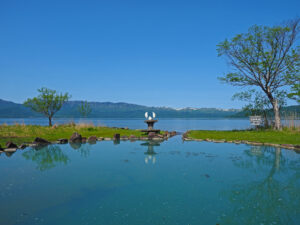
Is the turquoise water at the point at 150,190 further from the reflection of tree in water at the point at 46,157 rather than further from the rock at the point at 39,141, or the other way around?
the rock at the point at 39,141

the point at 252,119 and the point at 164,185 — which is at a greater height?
the point at 252,119

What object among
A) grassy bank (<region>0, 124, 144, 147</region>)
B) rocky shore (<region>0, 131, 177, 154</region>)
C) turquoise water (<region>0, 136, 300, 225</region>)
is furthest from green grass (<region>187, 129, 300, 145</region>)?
grassy bank (<region>0, 124, 144, 147</region>)

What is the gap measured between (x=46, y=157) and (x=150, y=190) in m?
7.98

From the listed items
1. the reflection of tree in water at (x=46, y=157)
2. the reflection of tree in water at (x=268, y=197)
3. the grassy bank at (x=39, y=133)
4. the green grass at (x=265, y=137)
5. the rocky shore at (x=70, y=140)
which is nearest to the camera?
the reflection of tree in water at (x=268, y=197)

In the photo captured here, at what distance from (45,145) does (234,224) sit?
49.0ft

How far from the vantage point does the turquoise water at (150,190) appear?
483cm

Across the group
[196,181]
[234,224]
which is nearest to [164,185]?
[196,181]

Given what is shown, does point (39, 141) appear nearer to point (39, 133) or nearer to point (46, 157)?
point (46, 157)

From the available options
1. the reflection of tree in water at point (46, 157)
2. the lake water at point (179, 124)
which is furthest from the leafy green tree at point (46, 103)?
the reflection of tree in water at point (46, 157)

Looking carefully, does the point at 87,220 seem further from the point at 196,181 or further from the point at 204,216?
the point at 196,181

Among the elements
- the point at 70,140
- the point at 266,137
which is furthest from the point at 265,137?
the point at 70,140

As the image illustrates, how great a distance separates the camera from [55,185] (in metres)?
7.12

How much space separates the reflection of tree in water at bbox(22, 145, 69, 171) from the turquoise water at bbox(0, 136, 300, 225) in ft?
0.16

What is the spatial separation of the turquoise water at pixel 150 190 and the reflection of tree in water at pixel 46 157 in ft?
0.16
